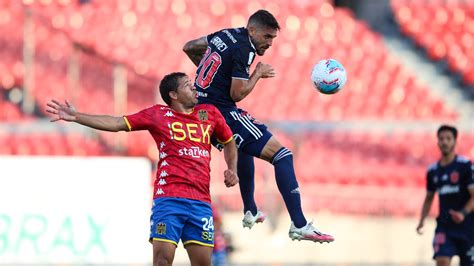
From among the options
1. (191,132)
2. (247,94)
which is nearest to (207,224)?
(191,132)

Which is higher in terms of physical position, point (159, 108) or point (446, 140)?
point (446, 140)

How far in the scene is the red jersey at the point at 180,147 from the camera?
784 cm

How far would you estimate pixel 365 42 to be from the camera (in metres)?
19.8

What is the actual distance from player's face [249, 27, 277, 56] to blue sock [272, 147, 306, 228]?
2.88ft

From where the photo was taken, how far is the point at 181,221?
783 centimetres

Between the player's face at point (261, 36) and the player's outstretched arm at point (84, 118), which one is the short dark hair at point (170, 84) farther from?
the player's face at point (261, 36)

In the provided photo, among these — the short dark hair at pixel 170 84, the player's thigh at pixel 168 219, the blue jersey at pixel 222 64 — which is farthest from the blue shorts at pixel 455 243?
the short dark hair at pixel 170 84

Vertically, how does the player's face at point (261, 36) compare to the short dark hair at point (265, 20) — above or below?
below

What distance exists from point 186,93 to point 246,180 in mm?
1433

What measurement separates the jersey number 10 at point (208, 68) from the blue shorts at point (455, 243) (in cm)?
411

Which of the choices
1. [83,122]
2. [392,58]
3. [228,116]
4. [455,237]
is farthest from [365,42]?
[83,122]

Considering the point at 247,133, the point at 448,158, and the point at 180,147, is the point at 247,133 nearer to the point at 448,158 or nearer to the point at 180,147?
the point at 180,147

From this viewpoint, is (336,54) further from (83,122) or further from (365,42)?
(83,122)

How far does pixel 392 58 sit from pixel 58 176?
9.06 meters
